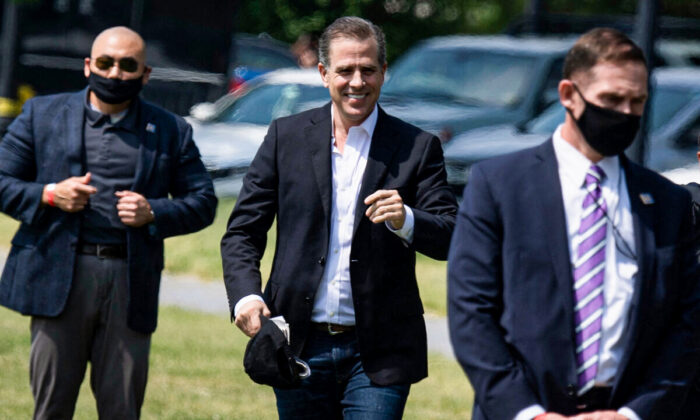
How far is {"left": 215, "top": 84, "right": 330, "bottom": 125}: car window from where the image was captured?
1557cm

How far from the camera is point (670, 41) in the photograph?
21.1 meters

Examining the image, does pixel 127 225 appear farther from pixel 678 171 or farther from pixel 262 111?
pixel 262 111

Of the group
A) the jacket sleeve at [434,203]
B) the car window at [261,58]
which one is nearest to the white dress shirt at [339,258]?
the jacket sleeve at [434,203]

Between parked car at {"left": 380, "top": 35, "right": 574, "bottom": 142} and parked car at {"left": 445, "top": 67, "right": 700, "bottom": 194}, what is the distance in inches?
9.8

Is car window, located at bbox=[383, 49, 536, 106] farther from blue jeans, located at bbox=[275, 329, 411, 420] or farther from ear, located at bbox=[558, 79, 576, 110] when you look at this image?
ear, located at bbox=[558, 79, 576, 110]

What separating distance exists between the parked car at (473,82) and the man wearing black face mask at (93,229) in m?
7.58

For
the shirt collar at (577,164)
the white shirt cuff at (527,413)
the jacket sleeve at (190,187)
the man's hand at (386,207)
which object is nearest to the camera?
the white shirt cuff at (527,413)

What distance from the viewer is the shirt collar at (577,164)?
3812mm

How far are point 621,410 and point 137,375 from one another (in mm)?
2855

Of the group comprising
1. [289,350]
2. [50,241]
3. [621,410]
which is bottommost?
[50,241]

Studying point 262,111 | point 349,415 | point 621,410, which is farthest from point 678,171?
point 621,410

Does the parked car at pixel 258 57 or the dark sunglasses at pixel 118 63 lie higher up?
the dark sunglasses at pixel 118 63

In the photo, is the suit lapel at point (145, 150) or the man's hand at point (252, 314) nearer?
the man's hand at point (252, 314)

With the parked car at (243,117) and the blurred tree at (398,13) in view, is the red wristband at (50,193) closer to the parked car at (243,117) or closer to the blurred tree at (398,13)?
the parked car at (243,117)
